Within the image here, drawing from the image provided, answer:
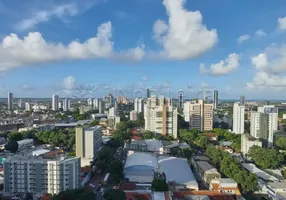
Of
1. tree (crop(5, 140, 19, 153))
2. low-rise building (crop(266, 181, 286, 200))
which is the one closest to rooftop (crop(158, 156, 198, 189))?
low-rise building (crop(266, 181, 286, 200))

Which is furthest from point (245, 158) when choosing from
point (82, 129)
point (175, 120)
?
point (82, 129)

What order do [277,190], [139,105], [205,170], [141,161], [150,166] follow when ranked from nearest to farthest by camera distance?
[277,190]
[205,170]
[150,166]
[141,161]
[139,105]

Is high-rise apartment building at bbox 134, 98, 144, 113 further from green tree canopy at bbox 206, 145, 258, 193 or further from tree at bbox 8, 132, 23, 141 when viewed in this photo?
green tree canopy at bbox 206, 145, 258, 193

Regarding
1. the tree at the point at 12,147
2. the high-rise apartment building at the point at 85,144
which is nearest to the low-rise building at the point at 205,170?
the high-rise apartment building at the point at 85,144

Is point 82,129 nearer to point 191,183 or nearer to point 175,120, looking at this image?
point 191,183

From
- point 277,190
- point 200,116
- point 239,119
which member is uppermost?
point 200,116

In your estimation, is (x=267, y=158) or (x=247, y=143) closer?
(x=267, y=158)

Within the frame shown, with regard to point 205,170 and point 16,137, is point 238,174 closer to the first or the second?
point 205,170

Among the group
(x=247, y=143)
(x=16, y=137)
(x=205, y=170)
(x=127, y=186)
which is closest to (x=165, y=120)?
(x=247, y=143)

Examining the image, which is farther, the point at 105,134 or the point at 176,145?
the point at 105,134
